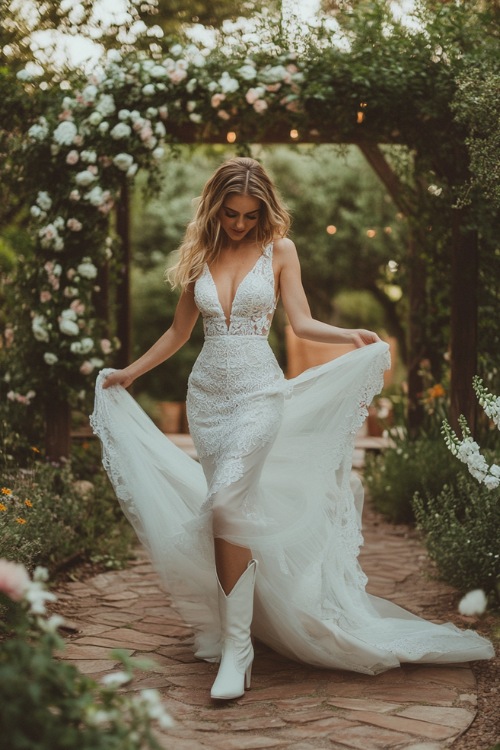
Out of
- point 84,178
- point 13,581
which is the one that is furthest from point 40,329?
point 13,581

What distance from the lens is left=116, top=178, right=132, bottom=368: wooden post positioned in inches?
289

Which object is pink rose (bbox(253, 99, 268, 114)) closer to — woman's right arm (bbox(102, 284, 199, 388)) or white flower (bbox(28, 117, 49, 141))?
white flower (bbox(28, 117, 49, 141))

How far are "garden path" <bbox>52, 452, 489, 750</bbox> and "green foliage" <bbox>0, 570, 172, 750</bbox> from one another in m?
0.28

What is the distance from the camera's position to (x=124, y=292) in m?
7.61

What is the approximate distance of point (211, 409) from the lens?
362 cm

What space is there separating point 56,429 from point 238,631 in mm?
3008

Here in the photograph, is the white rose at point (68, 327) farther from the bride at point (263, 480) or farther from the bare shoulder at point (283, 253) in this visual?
the bare shoulder at point (283, 253)

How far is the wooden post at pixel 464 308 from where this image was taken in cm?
579

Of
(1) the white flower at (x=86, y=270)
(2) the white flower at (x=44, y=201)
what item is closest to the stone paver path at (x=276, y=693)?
(1) the white flower at (x=86, y=270)

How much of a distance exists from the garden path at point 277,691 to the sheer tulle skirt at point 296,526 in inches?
4.4

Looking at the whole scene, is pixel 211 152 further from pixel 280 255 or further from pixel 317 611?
pixel 317 611

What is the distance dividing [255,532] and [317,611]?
46 cm

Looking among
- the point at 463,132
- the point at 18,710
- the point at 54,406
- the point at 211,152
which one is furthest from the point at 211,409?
the point at 211,152

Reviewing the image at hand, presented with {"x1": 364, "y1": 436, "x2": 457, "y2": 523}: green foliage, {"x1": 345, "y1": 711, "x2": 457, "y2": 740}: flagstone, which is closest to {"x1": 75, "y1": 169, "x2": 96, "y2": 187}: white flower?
{"x1": 364, "y1": 436, "x2": 457, "y2": 523}: green foliage
